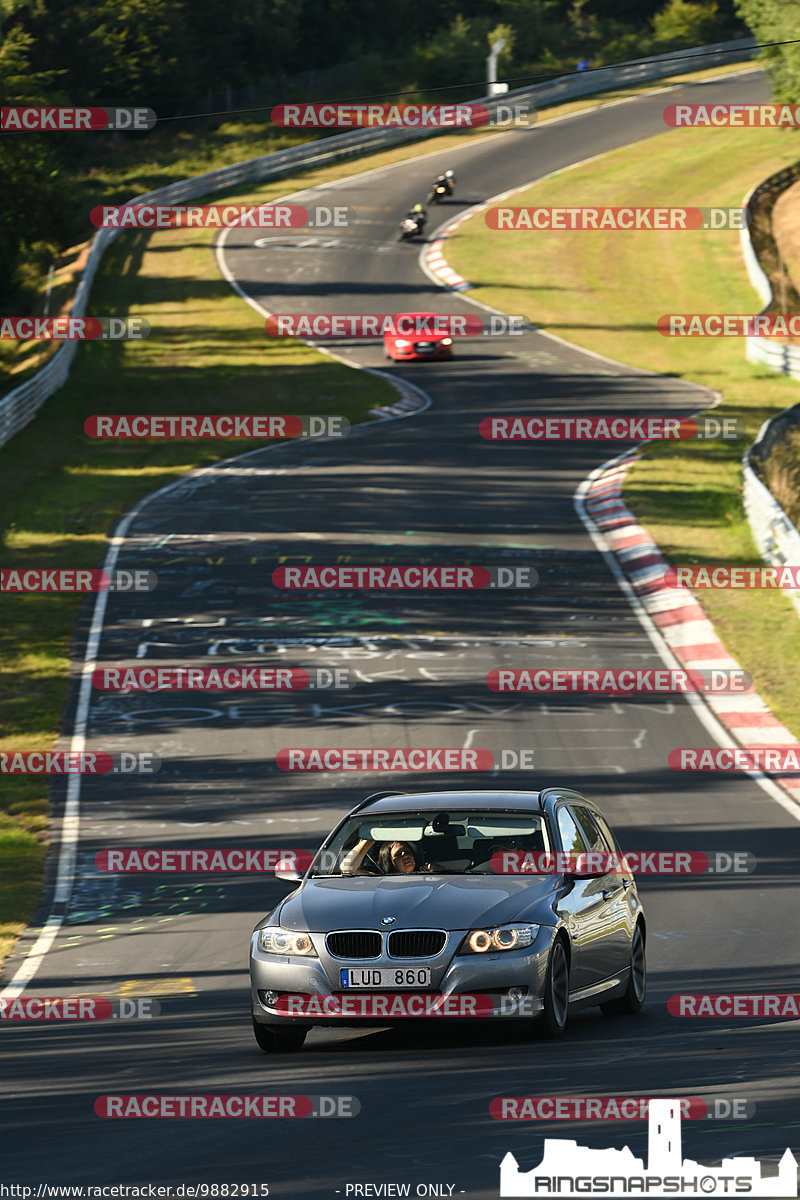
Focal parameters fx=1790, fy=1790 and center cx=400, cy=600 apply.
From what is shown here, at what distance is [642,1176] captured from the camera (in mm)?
6465

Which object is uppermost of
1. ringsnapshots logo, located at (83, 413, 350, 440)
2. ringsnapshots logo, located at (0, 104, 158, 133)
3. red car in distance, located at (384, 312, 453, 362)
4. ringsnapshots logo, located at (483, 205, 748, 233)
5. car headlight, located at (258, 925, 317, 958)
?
ringsnapshots logo, located at (0, 104, 158, 133)

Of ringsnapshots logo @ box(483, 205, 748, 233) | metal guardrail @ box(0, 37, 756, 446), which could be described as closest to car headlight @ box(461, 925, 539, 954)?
metal guardrail @ box(0, 37, 756, 446)

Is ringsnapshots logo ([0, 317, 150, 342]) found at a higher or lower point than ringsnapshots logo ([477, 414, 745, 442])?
higher

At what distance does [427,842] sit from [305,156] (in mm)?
71284

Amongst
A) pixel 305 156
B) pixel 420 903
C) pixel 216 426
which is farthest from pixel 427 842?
pixel 305 156

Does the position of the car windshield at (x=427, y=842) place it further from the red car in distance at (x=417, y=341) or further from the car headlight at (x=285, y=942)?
the red car in distance at (x=417, y=341)

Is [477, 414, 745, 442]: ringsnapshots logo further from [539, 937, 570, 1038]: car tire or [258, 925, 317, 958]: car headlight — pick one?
[258, 925, 317, 958]: car headlight

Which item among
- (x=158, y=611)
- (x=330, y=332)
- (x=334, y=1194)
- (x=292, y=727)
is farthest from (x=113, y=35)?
(x=334, y=1194)

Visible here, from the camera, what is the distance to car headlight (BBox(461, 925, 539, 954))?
30.1 feet

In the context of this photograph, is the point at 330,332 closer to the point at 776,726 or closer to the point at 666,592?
the point at 666,592

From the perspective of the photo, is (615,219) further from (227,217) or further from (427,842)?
(427,842)

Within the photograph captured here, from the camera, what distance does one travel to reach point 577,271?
59.6 metres

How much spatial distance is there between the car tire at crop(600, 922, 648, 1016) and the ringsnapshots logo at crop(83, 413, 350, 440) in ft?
94.8

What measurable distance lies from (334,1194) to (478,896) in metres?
3.09
